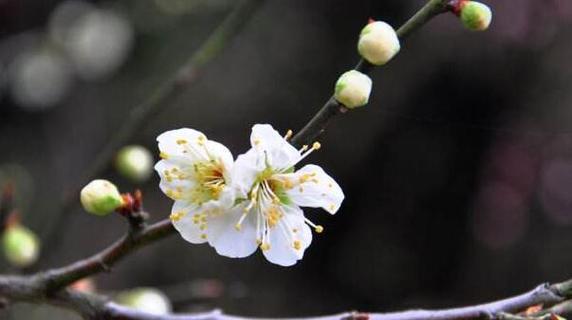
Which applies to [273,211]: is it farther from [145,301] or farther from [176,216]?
[145,301]

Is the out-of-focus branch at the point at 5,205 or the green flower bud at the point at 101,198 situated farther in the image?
the out-of-focus branch at the point at 5,205

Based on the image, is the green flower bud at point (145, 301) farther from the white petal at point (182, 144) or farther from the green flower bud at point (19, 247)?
the white petal at point (182, 144)

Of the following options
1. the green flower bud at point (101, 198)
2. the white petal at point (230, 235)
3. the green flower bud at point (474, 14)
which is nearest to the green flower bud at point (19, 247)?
the green flower bud at point (101, 198)

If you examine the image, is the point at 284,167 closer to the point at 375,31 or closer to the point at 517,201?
the point at 375,31

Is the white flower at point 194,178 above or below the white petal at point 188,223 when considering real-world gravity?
above

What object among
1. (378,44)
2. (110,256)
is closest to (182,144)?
(110,256)

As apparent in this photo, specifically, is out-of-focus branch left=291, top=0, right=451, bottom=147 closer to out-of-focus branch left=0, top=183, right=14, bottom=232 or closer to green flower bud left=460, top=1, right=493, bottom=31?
green flower bud left=460, top=1, right=493, bottom=31
